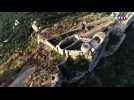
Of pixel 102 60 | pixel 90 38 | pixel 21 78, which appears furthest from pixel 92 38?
pixel 21 78

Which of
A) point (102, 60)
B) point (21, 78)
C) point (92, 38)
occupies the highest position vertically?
point (92, 38)

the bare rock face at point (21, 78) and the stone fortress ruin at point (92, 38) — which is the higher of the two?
the stone fortress ruin at point (92, 38)

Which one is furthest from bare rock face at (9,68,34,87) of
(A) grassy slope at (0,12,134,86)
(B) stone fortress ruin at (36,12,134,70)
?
(B) stone fortress ruin at (36,12,134,70)

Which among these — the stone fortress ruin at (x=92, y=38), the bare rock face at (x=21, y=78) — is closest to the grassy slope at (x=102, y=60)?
the stone fortress ruin at (x=92, y=38)

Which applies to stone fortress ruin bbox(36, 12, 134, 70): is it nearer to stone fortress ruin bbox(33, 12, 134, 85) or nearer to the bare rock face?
stone fortress ruin bbox(33, 12, 134, 85)

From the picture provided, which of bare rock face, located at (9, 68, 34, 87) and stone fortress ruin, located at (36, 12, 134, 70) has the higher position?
stone fortress ruin, located at (36, 12, 134, 70)

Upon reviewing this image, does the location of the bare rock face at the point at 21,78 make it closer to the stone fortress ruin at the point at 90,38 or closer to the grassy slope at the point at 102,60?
the grassy slope at the point at 102,60

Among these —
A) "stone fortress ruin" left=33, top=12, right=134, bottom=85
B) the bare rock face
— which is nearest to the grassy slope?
"stone fortress ruin" left=33, top=12, right=134, bottom=85

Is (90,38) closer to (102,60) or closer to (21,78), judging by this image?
(102,60)

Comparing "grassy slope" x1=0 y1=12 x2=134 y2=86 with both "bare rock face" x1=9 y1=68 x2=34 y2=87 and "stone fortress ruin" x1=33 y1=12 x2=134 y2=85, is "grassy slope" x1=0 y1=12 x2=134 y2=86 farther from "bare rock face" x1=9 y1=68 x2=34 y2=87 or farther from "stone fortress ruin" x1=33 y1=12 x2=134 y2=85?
"bare rock face" x1=9 y1=68 x2=34 y2=87
